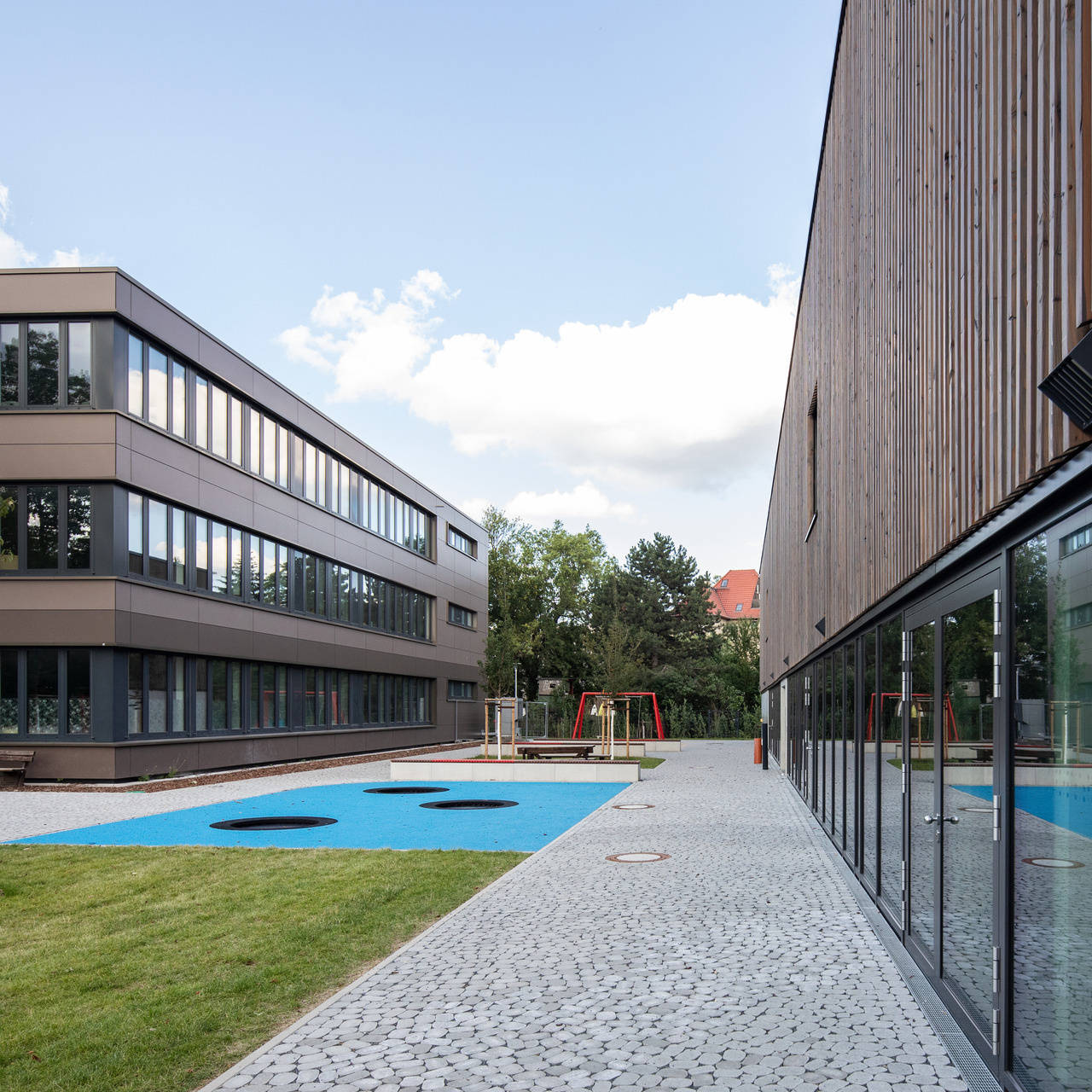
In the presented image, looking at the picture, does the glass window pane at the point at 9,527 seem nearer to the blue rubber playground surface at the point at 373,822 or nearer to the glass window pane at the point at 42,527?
the glass window pane at the point at 42,527

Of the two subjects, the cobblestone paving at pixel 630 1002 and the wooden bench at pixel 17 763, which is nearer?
the cobblestone paving at pixel 630 1002

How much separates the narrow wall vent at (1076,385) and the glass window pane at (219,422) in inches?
982

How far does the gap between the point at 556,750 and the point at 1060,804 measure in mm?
24338

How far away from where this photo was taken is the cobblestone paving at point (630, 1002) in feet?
16.9

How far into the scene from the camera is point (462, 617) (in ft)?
170

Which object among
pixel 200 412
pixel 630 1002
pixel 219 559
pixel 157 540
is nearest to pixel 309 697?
pixel 219 559

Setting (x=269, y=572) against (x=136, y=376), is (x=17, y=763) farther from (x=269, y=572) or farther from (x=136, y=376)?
(x=269, y=572)

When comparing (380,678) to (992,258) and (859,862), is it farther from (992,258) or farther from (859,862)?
(992,258)

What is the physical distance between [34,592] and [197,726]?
200 inches

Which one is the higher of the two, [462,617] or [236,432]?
[236,432]

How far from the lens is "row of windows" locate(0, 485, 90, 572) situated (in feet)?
73.7

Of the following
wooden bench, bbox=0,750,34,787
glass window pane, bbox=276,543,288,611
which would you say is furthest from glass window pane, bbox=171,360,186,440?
wooden bench, bbox=0,750,34,787

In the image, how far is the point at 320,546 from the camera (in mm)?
33250

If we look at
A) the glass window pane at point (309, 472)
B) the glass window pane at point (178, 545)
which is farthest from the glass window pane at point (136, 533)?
the glass window pane at point (309, 472)
